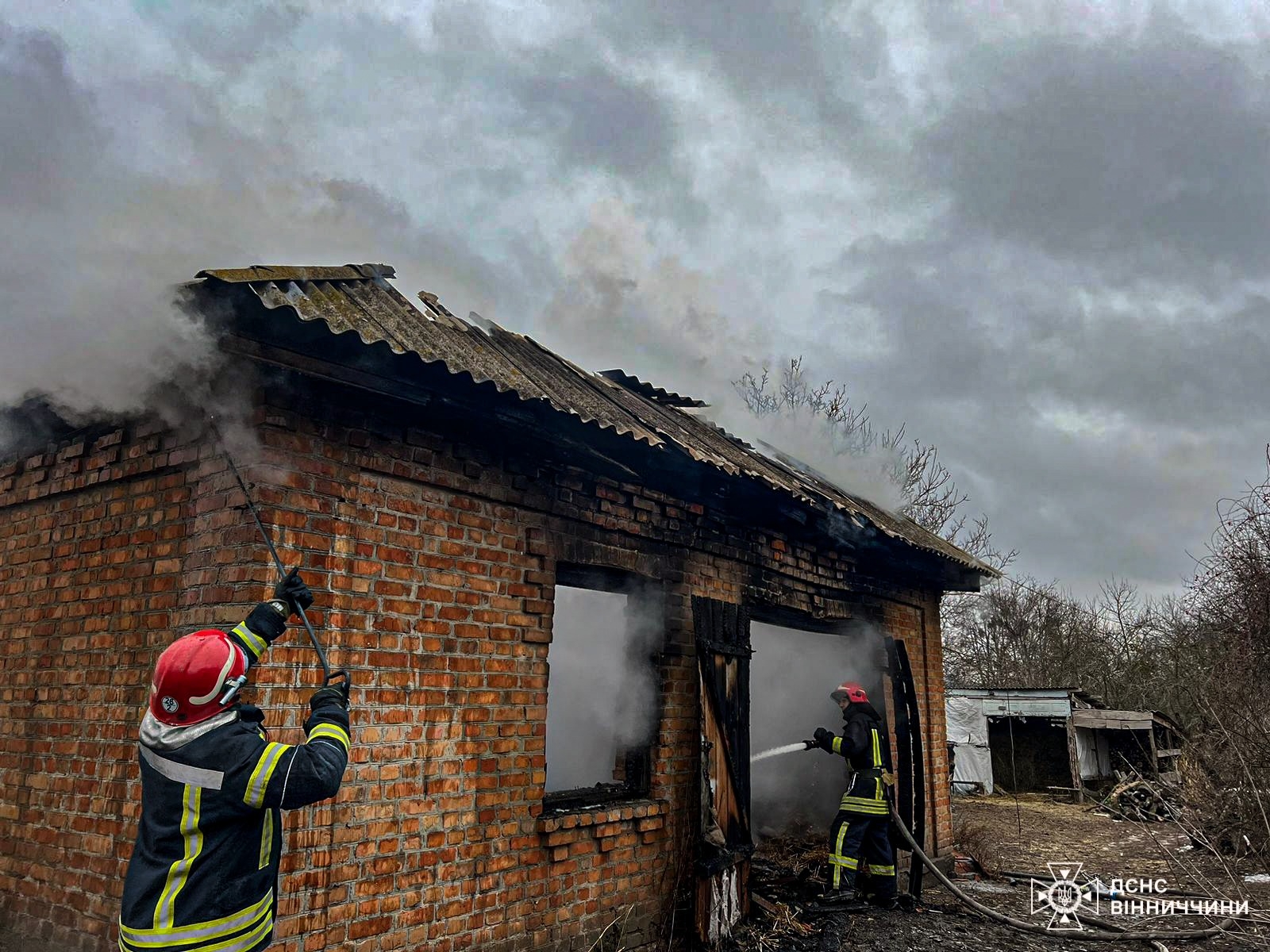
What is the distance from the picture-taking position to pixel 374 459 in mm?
4141

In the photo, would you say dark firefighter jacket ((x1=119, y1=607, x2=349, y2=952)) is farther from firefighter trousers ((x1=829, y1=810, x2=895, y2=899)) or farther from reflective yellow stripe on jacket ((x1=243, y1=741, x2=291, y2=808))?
firefighter trousers ((x1=829, y1=810, x2=895, y2=899))

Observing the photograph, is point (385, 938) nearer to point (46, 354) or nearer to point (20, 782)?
point (20, 782)

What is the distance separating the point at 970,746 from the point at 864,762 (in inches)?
534

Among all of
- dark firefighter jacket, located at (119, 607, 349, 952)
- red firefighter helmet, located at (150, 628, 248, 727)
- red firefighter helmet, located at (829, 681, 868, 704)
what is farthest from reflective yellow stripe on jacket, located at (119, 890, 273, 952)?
red firefighter helmet, located at (829, 681, 868, 704)

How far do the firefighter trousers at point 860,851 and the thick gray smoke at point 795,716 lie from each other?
1796 mm

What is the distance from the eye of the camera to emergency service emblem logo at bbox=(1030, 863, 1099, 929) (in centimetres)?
711

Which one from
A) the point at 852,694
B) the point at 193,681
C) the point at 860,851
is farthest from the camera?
the point at 852,694

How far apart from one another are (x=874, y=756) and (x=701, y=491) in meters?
3.10

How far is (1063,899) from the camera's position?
316 inches

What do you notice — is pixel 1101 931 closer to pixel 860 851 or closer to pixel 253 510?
pixel 860 851

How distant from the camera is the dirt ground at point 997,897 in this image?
6.18m

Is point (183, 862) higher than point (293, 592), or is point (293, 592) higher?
point (293, 592)

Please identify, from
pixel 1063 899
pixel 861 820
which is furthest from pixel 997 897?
pixel 861 820

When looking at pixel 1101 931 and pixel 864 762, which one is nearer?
pixel 1101 931
